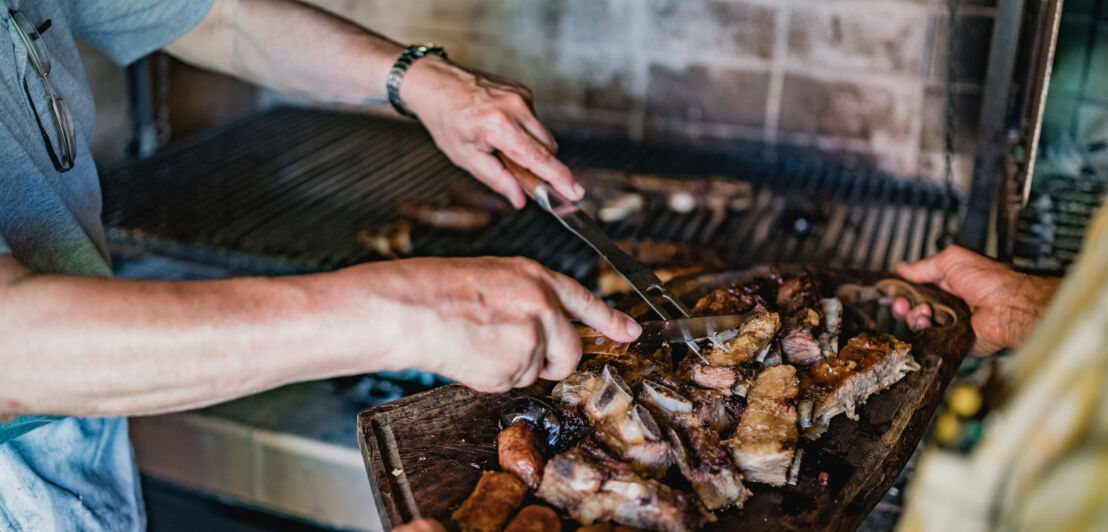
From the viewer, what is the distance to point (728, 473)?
1695 millimetres

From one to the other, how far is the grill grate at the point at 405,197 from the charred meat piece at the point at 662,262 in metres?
0.10

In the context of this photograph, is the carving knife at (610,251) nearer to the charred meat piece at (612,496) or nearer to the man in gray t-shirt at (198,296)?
the man in gray t-shirt at (198,296)

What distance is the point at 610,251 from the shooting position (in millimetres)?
2164

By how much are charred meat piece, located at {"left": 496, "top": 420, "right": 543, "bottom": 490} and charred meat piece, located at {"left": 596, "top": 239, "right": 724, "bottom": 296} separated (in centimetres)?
122

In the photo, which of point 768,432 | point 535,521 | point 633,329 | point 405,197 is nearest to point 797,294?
point 768,432

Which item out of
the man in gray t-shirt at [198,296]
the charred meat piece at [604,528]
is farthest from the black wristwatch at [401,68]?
the charred meat piece at [604,528]

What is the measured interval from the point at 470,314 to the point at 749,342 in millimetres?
751

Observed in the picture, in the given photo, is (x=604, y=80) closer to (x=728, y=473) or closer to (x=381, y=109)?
(x=381, y=109)

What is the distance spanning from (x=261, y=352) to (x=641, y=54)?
3232mm

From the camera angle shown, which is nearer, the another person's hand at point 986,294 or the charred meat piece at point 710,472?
the charred meat piece at point 710,472

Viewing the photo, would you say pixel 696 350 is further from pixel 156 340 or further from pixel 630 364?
pixel 156 340

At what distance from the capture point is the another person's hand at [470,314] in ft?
4.87

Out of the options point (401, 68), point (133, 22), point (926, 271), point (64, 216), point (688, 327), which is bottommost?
point (926, 271)

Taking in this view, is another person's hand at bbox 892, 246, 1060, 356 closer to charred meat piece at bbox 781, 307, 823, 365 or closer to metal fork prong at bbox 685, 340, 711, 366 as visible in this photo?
charred meat piece at bbox 781, 307, 823, 365
